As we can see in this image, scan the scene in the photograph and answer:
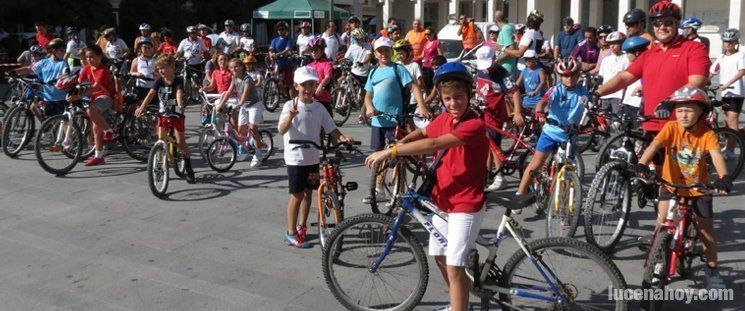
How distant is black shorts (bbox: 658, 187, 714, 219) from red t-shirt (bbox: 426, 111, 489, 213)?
4.68 ft

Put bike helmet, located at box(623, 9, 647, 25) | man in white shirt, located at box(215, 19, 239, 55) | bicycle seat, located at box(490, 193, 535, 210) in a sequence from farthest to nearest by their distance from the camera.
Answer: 1. man in white shirt, located at box(215, 19, 239, 55)
2. bike helmet, located at box(623, 9, 647, 25)
3. bicycle seat, located at box(490, 193, 535, 210)

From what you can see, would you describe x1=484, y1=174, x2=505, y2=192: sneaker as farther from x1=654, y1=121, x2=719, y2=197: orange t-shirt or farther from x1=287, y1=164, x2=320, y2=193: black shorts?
x1=654, y1=121, x2=719, y2=197: orange t-shirt

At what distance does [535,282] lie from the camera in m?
4.03

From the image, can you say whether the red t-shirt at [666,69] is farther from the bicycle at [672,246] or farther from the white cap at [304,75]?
the white cap at [304,75]

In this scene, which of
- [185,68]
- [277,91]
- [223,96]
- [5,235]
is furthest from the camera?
[185,68]

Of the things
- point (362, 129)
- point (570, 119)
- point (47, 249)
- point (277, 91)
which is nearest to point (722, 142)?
point (570, 119)

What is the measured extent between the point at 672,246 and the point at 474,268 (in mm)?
1403

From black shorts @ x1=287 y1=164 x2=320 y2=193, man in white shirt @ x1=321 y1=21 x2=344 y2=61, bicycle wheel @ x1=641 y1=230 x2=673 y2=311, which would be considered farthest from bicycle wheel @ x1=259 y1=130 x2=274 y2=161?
bicycle wheel @ x1=641 y1=230 x2=673 y2=311

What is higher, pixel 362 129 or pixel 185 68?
pixel 185 68

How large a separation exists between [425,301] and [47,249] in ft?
11.3

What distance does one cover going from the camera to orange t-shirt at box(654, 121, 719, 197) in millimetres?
4750

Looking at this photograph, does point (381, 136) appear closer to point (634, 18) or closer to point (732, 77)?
point (634, 18)

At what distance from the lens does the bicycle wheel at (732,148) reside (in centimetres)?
848

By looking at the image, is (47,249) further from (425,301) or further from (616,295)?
(616,295)
